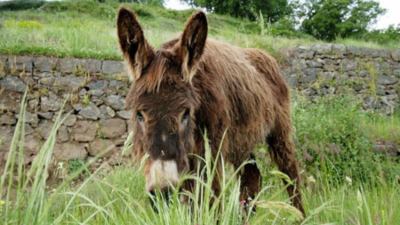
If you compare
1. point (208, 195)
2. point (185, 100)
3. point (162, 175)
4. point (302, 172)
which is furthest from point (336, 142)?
point (208, 195)

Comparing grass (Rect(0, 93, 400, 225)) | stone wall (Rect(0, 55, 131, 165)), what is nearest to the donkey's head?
grass (Rect(0, 93, 400, 225))

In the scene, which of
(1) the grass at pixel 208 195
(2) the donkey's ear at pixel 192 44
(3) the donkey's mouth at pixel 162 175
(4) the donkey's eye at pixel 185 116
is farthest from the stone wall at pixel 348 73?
(3) the donkey's mouth at pixel 162 175

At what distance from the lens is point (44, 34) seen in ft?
30.7

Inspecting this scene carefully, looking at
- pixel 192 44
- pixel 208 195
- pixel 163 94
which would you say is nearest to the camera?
pixel 208 195

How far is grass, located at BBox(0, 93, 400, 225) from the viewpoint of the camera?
5.30 ft

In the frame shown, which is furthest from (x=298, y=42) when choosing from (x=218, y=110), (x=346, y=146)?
(x=218, y=110)

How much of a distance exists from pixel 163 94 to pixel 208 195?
79cm

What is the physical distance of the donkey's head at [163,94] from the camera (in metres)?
2.31

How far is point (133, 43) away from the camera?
2635 millimetres

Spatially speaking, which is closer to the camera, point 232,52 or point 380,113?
point 232,52

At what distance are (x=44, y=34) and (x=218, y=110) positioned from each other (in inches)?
291

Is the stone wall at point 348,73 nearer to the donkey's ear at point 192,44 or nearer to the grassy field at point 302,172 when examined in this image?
the grassy field at point 302,172

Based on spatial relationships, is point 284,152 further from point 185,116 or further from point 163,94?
point 163,94

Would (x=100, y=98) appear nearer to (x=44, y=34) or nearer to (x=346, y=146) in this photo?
(x=44, y=34)
